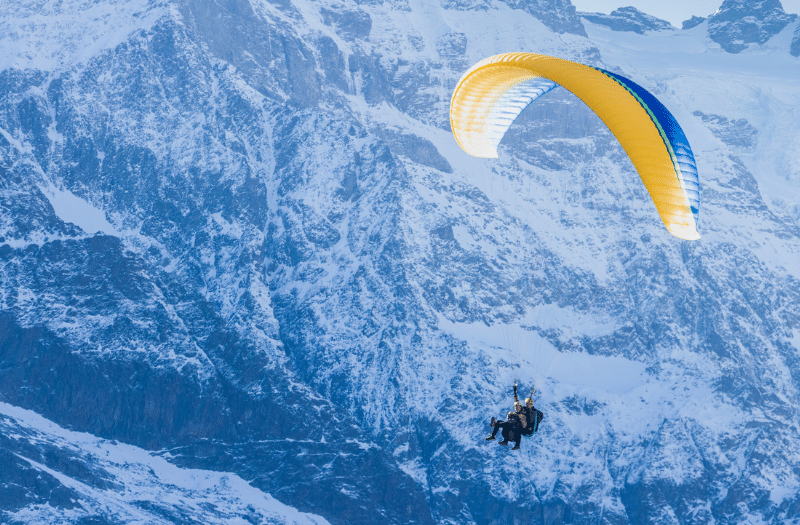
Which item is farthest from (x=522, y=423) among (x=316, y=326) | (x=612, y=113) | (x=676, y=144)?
(x=316, y=326)

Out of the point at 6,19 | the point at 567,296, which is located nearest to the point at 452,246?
the point at 567,296

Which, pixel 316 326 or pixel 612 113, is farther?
pixel 316 326

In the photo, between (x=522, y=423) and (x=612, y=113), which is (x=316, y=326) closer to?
(x=612, y=113)

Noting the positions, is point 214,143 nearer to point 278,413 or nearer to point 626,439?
point 278,413

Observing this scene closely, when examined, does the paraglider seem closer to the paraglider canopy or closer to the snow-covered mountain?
the paraglider canopy

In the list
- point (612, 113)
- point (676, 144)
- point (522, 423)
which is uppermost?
point (612, 113)

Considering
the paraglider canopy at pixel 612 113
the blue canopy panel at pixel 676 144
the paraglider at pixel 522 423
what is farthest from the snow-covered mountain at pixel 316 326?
the blue canopy panel at pixel 676 144

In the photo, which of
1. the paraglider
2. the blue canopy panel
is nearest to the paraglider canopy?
the blue canopy panel
